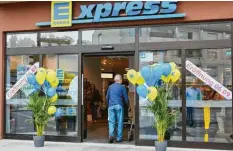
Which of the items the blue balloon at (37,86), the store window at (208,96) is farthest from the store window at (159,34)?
the blue balloon at (37,86)

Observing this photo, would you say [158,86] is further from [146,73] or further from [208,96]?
[208,96]

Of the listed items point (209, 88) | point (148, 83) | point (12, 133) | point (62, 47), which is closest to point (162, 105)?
point (148, 83)

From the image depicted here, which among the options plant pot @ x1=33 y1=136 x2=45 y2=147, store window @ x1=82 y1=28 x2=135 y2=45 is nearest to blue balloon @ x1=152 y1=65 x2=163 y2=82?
store window @ x1=82 y1=28 x2=135 y2=45

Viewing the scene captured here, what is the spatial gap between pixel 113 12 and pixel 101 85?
773cm

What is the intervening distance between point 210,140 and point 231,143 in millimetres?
504

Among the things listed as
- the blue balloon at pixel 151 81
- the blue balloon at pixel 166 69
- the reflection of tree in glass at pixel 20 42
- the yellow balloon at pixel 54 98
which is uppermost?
the reflection of tree in glass at pixel 20 42

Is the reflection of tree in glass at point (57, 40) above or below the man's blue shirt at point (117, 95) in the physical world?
above

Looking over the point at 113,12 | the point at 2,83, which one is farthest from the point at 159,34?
the point at 2,83

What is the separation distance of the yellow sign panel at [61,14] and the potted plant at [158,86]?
287cm

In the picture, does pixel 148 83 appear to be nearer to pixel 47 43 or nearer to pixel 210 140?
pixel 210 140

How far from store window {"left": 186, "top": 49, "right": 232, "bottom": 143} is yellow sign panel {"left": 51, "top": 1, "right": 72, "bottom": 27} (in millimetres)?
3357

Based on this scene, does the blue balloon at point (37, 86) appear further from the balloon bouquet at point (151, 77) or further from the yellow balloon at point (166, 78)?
the yellow balloon at point (166, 78)

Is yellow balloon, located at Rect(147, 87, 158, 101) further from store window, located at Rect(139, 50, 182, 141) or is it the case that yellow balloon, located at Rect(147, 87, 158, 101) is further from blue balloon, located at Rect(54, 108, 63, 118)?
blue balloon, located at Rect(54, 108, 63, 118)

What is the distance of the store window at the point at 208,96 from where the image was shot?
884cm
